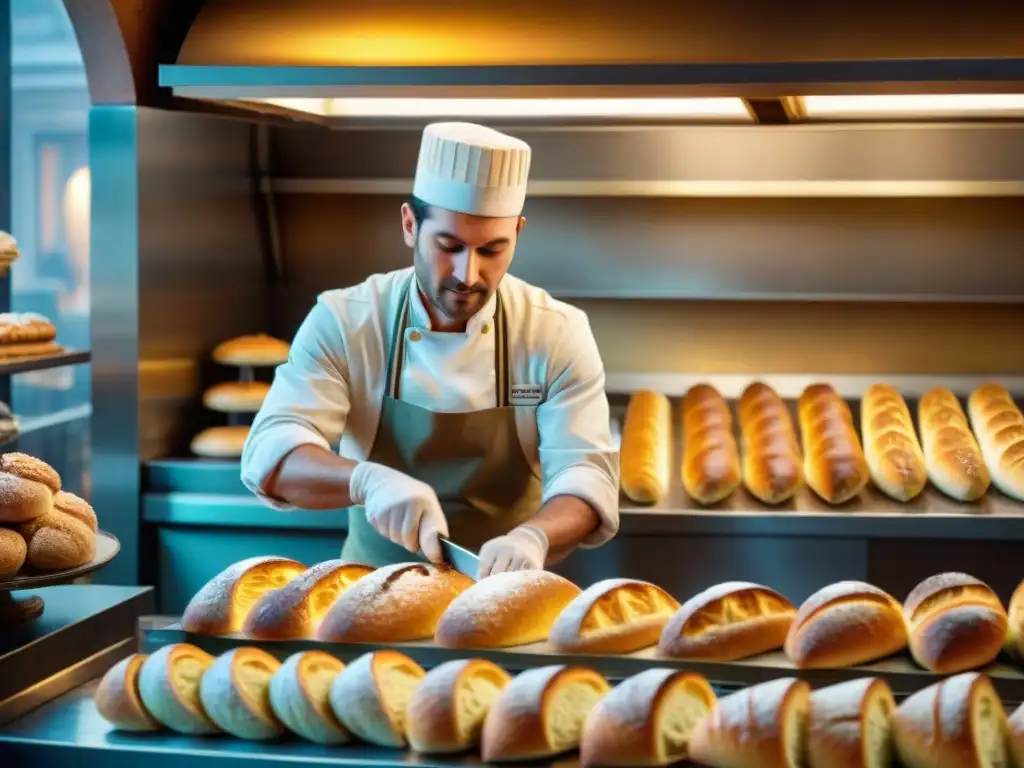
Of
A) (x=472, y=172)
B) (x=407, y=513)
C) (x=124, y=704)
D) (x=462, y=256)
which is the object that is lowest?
(x=124, y=704)

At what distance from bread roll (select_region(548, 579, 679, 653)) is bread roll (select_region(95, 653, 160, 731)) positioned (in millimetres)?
485

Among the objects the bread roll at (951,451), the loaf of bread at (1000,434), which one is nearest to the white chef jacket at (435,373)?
the bread roll at (951,451)

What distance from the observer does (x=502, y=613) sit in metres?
1.72

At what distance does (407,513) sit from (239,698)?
765mm

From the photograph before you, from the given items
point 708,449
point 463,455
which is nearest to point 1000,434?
point 708,449

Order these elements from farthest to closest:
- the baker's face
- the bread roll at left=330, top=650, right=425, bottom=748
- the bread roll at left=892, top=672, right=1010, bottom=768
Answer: the baker's face
the bread roll at left=330, top=650, right=425, bottom=748
the bread roll at left=892, top=672, right=1010, bottom=768

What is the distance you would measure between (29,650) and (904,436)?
7.71 ft

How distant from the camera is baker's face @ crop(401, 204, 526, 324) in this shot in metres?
2.52

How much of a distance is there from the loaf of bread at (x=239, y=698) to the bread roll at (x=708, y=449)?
188 cm

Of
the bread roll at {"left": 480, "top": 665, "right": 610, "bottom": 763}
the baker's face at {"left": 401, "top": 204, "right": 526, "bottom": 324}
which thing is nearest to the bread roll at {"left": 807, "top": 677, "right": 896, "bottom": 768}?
the bread roll at {"left": 480, "top": 665, "right": 610, "bottom": 763}

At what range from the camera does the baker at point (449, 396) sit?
2578 millimetres

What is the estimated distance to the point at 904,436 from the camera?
3.53 m

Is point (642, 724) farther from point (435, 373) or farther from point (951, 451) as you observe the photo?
point (951, 451)

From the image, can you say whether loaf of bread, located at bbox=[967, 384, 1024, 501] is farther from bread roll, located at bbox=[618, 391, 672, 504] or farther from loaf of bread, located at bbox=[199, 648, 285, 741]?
loaf of bread, located at bbox=[199, 648, 285, 741]
